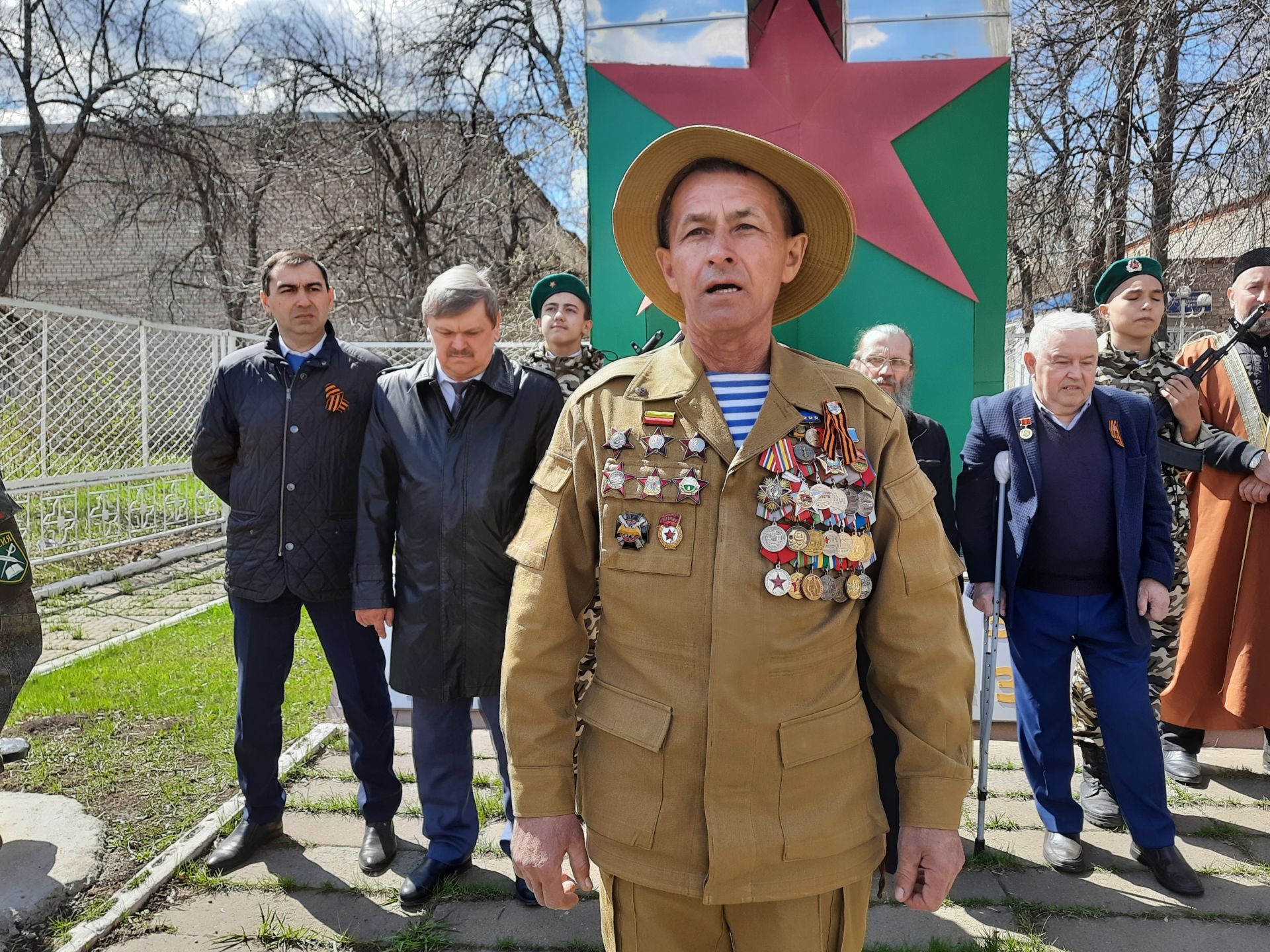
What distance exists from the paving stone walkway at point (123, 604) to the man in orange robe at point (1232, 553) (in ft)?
22.2

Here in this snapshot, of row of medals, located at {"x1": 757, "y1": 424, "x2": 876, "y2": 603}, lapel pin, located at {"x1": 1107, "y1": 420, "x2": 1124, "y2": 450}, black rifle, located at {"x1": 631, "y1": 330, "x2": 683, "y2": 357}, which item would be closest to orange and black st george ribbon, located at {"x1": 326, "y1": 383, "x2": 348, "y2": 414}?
black rifle, located at {"x1": 631, "y1": 330, "x2": 683, "y2": 357}

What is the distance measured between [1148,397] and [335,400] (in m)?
3.42

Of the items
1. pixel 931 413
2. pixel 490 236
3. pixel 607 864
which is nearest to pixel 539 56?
pixel 490 236

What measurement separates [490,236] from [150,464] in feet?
26.5

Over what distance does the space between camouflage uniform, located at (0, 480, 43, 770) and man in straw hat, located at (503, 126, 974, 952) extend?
2.08 meters

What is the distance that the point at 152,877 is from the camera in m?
3.09

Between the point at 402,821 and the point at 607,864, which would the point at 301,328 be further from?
the point at 607,864

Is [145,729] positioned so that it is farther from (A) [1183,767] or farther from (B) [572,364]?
(A) [1183,767]

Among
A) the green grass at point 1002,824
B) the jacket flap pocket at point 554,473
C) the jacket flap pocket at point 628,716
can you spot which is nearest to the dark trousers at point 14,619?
the jacket flap pocket at point 554,473

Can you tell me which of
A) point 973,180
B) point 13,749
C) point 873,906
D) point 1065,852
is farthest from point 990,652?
point 13,749

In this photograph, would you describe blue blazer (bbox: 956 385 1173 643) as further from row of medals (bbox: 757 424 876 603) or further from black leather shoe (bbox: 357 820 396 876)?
black leather shoe (bbox: 357 820 396 876)

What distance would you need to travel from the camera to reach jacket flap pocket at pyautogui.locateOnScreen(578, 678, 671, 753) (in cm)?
156

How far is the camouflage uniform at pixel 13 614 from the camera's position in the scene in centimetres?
279

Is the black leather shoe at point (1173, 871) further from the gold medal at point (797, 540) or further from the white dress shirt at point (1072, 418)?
the gold medal at point (797, 540)
